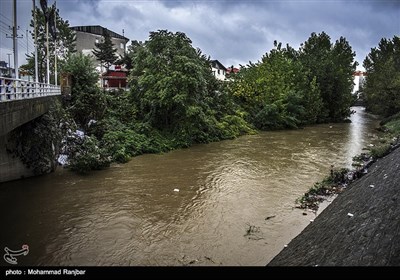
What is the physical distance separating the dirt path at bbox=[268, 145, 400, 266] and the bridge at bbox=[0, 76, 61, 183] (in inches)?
333

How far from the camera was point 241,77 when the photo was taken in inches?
1537

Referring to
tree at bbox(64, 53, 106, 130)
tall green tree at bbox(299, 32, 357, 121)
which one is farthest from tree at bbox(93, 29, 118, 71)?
tall green tree at bbox(299, 32, 357, 121)

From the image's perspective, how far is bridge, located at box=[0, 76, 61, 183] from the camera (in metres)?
9.12

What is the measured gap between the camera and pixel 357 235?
599 cm

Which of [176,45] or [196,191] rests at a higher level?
[176,45]

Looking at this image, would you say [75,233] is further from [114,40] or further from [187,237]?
[114,40]

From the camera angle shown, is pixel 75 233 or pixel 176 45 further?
pixel 176 45

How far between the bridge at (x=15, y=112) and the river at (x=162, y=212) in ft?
1.99

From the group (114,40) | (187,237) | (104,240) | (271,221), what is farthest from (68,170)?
(114,40)

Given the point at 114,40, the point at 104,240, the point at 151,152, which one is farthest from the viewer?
the point at 114,40

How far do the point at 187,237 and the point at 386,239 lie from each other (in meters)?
4.97

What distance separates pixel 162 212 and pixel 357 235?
20.5ft

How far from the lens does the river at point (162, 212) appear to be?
7.74m

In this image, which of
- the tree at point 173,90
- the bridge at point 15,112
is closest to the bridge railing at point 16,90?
the bridge at point 15,112
